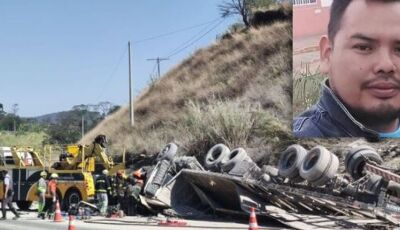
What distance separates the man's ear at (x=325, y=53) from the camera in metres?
23.6

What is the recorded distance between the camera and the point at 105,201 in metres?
20.2

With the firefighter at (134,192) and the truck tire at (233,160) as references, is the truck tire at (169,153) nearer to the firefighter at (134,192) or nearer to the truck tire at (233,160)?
the firefighter at (134,192)

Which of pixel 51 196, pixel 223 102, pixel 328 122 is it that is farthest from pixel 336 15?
pixel 223 102

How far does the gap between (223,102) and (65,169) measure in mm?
11575

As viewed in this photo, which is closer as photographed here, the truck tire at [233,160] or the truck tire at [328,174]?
the truck tire at [328,174]

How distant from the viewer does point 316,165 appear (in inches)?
600

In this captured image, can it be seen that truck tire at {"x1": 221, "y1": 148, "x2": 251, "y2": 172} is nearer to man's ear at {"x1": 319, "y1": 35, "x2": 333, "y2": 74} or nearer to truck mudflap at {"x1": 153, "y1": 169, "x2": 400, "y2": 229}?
truck mudflap at {"x1": 153, "y1": 169, "x2": 400, "y2": 229}

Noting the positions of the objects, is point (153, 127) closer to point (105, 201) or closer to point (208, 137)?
point (208, 137)

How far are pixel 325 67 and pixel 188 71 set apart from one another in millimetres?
26038

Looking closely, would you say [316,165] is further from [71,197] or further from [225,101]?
[225,101]

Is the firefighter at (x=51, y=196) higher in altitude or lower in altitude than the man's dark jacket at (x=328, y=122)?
lower

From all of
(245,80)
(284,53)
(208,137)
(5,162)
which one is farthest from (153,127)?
(5,162)

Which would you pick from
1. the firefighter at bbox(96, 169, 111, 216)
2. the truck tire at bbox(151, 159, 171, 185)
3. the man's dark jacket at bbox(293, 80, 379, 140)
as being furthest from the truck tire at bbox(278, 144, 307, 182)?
the man's dark jacket at bbox(293, 80, 379, 140)

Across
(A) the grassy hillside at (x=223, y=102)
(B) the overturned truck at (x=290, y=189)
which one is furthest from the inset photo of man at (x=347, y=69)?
(B) the overturned truck at (x=290, y=189)
